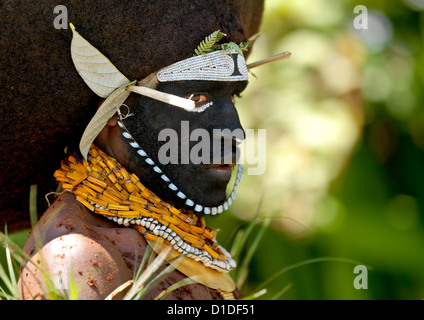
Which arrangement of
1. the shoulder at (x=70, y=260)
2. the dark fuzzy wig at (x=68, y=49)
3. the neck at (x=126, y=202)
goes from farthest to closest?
1. the neck at (x=126, y=202)
2. the dark fuzzy wig at (x=68, y=49)
3. the shoulder at (x=70, y=260)

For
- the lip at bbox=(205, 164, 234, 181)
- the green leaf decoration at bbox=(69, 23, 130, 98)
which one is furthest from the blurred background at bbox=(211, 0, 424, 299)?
the green leaf decoration at bbox=(69, 23, 130, 98)

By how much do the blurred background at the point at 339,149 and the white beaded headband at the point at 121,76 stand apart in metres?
2.61

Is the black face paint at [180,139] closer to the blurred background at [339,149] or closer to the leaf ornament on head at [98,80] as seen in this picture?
the leaf ornament on head at [98,80]

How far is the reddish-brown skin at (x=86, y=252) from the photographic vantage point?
63.2 inches

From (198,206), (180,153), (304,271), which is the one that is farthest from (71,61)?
(304,271)

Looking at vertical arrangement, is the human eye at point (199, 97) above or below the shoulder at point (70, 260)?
above

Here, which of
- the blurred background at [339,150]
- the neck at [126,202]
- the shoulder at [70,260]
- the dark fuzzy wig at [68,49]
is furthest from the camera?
the blurred background at [339,150]

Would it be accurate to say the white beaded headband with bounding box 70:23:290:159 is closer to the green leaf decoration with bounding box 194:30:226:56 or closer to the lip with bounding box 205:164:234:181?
the green leaf decoration with bounding box 194:30:226:56

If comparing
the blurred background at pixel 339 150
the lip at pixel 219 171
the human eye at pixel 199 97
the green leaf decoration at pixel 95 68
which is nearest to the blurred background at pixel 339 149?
the blurred background at pixel 339 150

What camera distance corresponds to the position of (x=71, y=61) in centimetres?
186

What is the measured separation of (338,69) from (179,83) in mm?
2973

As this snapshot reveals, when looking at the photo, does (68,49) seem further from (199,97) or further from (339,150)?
(339,150)

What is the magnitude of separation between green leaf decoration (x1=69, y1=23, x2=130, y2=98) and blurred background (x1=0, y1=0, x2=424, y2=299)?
8.63 ft

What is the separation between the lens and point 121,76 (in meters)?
1.91
